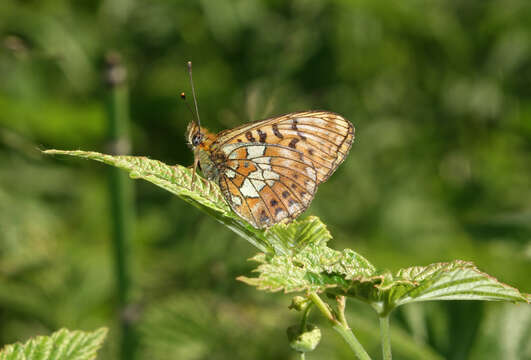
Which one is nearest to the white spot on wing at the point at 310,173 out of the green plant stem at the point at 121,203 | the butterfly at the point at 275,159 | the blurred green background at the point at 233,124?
the butterfly at the point at 275,159

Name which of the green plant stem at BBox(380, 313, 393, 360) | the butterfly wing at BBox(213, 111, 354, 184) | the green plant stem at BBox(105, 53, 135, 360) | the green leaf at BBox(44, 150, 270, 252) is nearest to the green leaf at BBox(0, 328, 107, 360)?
the green leaf at BBox(44, 150, 270, 252)

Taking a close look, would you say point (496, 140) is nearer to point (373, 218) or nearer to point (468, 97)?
point (468, 97)

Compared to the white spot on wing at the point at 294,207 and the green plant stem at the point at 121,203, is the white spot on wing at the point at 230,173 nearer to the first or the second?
the white spot on wing at the point at 294,207

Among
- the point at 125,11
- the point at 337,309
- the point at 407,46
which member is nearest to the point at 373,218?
the point at 407,46

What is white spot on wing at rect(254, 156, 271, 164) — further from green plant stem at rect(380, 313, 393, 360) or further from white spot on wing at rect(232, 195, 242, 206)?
green plant stem at rect(380, 313, 393, 360)

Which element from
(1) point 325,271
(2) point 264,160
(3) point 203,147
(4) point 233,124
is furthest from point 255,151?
(1) point 325,271

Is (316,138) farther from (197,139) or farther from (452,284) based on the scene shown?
(452,284)

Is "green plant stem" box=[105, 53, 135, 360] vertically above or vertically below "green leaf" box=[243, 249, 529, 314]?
above
